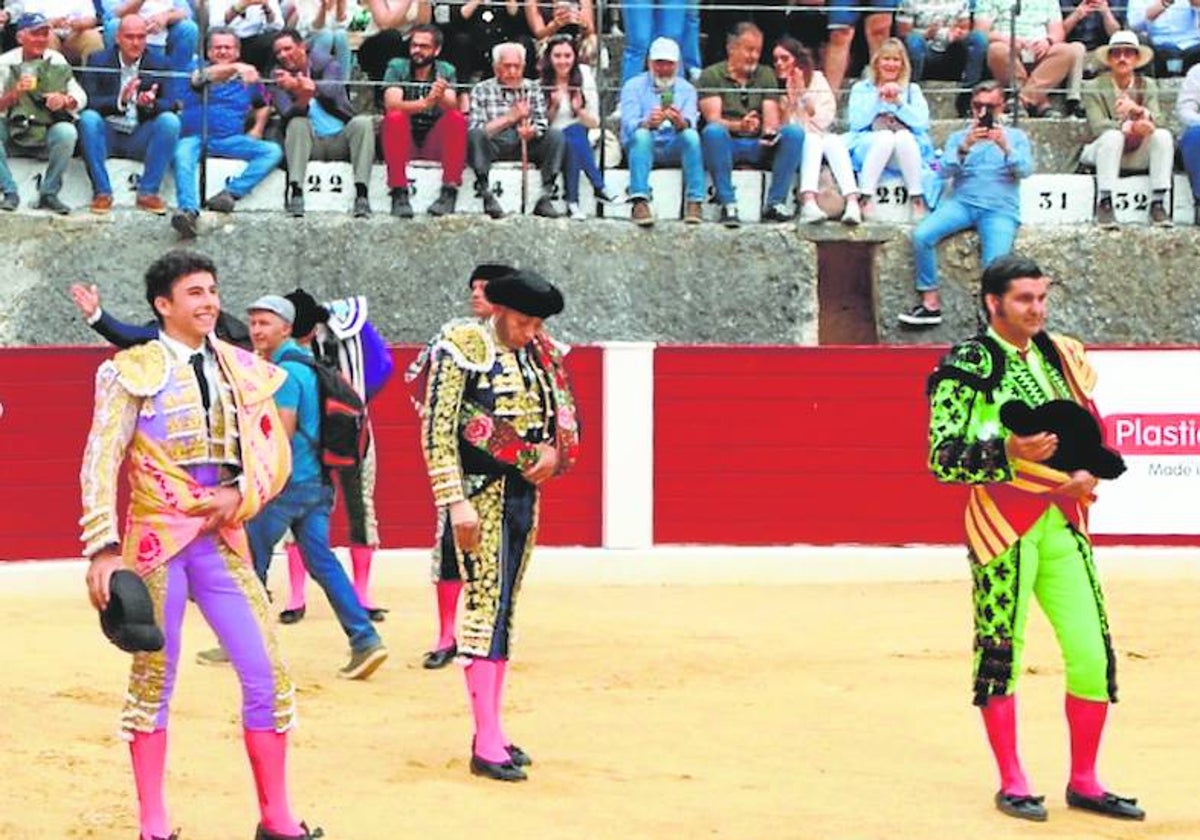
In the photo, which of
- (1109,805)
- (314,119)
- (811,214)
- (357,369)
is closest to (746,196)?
(811,214)

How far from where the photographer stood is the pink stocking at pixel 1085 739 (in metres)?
6.50

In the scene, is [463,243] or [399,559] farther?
[463,243]

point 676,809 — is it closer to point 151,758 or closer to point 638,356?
point 151,758

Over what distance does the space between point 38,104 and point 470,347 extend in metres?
6.83

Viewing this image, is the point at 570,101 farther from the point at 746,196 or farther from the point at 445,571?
the point at 445,571

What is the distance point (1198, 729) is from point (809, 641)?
7.48 ft

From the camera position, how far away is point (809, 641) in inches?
396

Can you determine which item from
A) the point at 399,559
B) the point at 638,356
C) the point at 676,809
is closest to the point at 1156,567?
the point at 638,356

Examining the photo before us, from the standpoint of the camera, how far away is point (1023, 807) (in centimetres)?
648

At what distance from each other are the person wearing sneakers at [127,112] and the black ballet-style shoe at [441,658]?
5.14m

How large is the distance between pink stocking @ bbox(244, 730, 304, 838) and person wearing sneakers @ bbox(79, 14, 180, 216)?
7.86m

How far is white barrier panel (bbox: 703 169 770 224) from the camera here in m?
14.6

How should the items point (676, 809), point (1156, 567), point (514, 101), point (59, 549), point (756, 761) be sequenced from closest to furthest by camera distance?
point (676, 809)
point (756, 761)
point (59, 549)
point (1156, 567)
point (514, 101)

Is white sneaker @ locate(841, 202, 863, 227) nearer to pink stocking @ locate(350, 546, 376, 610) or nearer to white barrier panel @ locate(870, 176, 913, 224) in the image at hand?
white barrier panel @ locate(870, 176, 913, 224)
